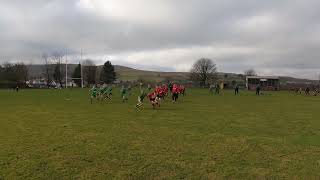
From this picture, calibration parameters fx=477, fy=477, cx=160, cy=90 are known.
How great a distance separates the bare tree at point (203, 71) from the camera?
527 feet

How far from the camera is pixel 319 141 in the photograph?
734 inches

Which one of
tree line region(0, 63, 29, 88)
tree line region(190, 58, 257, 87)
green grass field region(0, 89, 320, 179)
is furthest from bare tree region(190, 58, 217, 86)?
green grass field region(0, 89, 320, 179)

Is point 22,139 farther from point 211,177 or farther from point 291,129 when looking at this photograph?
point 291,129

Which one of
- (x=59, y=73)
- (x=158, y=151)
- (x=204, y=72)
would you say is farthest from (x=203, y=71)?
(x=158, y=151)

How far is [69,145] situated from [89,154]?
6.58 ft

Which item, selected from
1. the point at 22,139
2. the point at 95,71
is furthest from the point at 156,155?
the point at 95,71

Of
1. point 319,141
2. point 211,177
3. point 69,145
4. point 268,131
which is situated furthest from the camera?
point 268,131

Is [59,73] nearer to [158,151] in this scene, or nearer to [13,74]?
[13,74]

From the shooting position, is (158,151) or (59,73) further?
(59,73)

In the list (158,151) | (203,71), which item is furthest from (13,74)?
(158,151)

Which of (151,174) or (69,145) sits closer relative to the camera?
(151,174)

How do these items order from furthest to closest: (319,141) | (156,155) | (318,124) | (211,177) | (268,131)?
1. (318,124)
2. (268,131)
3. (319,141)
4. (156,155)
5. (211,177)

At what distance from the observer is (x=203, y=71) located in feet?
537

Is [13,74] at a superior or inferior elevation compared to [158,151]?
superior
